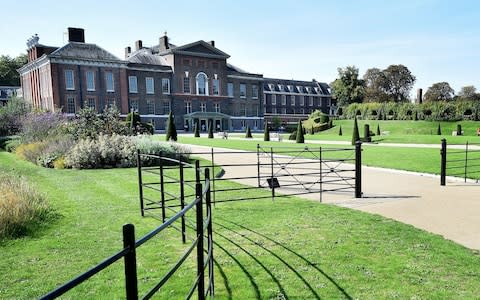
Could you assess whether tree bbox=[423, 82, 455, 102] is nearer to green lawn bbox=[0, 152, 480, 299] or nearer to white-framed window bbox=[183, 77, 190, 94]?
white-framed window bbox=[183, 77, 190, 94]

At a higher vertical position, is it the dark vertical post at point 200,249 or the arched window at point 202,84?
the arched window at point 202,84

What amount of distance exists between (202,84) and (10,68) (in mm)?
40552

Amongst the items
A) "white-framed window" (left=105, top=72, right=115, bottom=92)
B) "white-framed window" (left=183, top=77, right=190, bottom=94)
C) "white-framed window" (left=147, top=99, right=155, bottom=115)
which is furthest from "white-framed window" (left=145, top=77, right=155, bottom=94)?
"white-framed window" (left=105, top=72, right=115, bottom=92)

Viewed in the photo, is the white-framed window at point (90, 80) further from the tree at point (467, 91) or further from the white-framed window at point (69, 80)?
the tree at point (467, 91)

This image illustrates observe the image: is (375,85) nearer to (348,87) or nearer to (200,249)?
(348,87)

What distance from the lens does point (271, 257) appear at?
518 cm

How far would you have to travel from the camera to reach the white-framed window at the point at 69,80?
47.9m

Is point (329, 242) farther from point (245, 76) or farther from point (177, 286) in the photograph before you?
point (245, 76)

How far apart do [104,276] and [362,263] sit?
334 cm

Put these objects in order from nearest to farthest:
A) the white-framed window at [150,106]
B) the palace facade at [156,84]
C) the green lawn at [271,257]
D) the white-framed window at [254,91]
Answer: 1. the green lawn at [271,257]
2. the palace facade at [156,84]
3. the white-framed window at [150,106]
4. the white-framed window at [254,91]

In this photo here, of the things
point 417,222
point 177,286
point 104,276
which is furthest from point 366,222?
point 104,276

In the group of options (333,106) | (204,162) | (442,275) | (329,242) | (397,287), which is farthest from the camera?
(333,106)

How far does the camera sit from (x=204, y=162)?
16875 mm

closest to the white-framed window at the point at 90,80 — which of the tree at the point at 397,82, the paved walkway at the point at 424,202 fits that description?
the paved walkway at the point at 424,202
